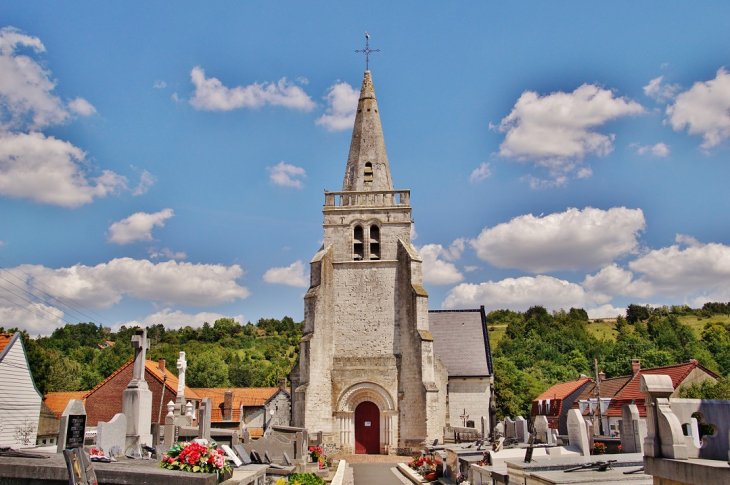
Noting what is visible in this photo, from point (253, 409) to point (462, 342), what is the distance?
1355cm

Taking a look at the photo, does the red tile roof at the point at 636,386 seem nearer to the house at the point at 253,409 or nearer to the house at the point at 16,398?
the house at the point at 253,409

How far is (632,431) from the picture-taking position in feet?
44.2

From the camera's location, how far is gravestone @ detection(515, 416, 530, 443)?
702 inches

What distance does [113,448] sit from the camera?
11.1 meters

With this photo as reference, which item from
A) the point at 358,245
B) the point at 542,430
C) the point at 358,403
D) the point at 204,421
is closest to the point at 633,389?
the point at 358,403

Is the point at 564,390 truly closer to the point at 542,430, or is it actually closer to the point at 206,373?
the point at 542,430

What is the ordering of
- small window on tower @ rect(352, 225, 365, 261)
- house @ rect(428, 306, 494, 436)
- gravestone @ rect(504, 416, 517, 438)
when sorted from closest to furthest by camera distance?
gravestone @ rect(504, 416, 517, 438)
small window on tower @ rect(352, 225, 365, 261)
house @ rect(428, 306, 494, 436)

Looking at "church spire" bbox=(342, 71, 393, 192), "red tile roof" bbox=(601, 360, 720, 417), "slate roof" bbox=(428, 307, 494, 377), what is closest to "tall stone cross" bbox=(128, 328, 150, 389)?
"church spire" bbox=(342, 71, 393, 192)

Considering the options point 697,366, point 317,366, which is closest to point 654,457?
point 317,366

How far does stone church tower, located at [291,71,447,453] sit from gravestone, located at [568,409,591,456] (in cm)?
1304

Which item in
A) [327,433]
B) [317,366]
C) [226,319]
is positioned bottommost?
[327,433]

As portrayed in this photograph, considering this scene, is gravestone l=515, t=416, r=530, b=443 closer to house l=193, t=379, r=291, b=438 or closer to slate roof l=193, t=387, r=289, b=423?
house l=193, t=379, r=291, b=438

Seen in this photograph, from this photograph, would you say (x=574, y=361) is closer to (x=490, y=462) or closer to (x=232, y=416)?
(x=232, y=416)

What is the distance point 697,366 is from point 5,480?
109ft
